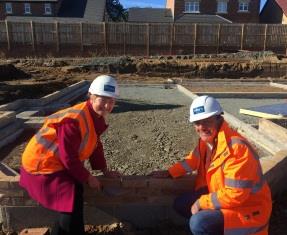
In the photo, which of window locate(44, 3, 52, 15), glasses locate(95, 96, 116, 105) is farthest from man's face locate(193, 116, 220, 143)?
window locate(44, 3, 52, 15)

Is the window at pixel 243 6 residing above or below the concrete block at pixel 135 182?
above

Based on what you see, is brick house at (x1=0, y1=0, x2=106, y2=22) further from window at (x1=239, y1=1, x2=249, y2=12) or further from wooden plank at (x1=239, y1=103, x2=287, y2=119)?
wooden plank at (x1=239, y1=103, x2=287, y2=119)

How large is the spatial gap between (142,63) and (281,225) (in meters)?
17.1

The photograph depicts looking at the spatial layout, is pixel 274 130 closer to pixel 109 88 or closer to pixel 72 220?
pixel 109 88

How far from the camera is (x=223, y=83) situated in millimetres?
15125

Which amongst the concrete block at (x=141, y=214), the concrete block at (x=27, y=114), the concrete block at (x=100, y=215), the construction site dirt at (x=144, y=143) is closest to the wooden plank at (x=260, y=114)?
the construction site dirt at (x=144, y=143)

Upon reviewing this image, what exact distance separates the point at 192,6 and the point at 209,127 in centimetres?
4052

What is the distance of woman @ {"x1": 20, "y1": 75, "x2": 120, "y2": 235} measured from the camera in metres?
3.01

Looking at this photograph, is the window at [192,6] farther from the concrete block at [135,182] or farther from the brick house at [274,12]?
the concrete block at [135,182]

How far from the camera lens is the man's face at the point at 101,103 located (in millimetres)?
3156

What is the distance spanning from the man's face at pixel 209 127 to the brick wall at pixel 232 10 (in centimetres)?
4006

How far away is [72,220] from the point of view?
10.3ft

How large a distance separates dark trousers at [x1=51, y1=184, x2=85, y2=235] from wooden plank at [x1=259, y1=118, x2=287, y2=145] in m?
3.50

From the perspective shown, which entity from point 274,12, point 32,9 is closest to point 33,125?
point 32,9
